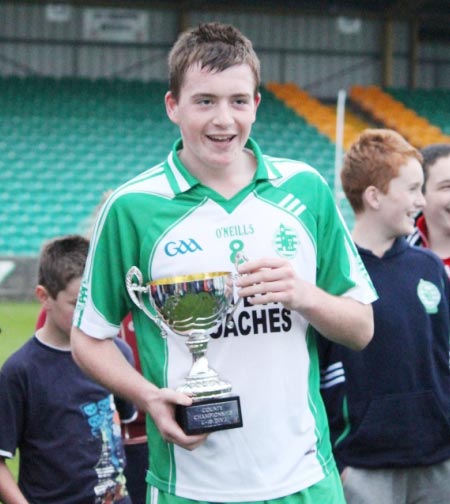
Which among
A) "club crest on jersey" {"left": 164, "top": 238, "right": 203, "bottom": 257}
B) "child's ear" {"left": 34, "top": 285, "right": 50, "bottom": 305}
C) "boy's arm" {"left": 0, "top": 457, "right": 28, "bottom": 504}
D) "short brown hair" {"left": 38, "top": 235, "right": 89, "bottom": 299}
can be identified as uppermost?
→ "club crest on jersey" {"left": 164, "top": 238, "right": 203, "bottom": 257}

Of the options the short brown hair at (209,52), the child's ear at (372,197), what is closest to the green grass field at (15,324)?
the child's ear at (372,197)

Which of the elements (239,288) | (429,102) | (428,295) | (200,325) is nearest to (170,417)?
(200,325)

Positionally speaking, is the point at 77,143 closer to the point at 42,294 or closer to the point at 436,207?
the point at 436,207

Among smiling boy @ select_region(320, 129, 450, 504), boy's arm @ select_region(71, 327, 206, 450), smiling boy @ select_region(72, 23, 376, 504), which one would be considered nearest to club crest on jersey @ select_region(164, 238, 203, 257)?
smiling boy @ select_region(72, 23, 376, 504)

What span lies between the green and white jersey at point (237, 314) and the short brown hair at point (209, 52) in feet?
0.74

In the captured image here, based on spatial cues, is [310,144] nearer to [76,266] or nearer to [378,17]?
[378,17]

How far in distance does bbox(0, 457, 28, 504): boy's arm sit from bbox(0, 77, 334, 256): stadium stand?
42.4 ft

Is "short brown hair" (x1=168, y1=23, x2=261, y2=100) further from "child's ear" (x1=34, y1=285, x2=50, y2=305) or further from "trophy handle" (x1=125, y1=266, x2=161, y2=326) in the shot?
"child's ear" (x1=34, y1=285, x2=50, y2=305)

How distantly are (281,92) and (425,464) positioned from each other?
21.0m

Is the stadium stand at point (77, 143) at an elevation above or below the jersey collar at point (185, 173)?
Result: below

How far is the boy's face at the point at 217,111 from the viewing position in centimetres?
257

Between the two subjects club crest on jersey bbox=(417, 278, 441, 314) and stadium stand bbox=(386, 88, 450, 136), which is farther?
stadium stand bbox=(386, 88, 450, 136)

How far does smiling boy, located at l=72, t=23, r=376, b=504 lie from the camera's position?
257 centimetres

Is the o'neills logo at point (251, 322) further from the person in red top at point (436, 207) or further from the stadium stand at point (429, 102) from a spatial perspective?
the stadium stand at point (429, 102)
